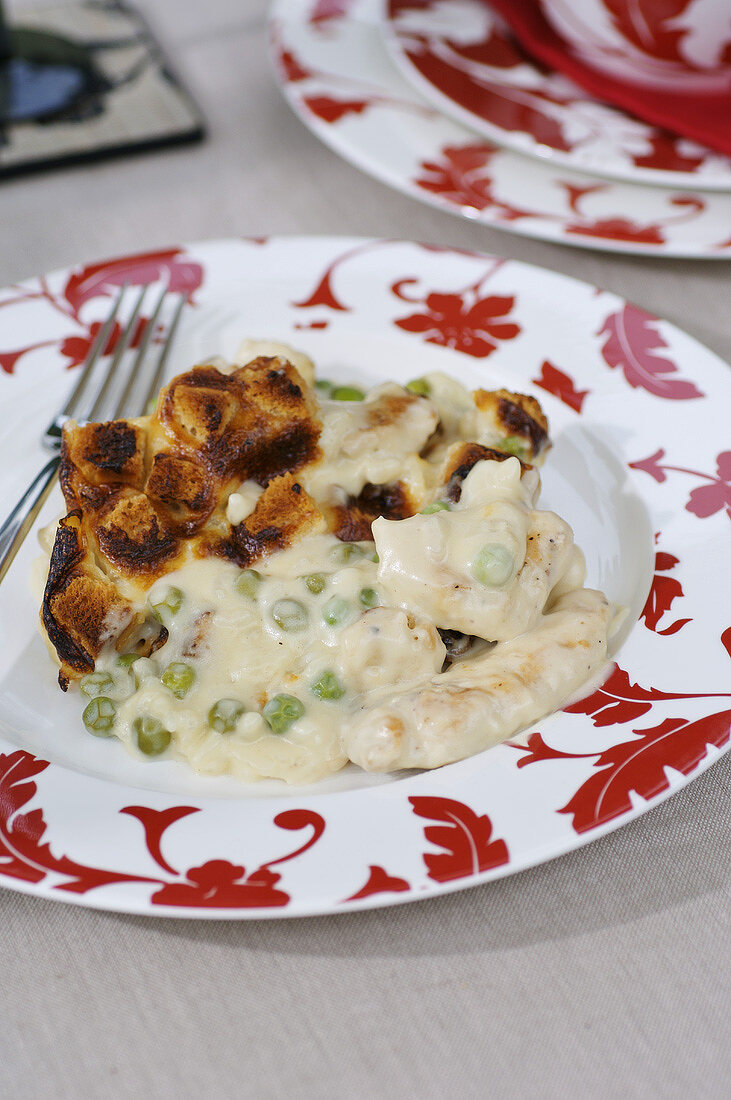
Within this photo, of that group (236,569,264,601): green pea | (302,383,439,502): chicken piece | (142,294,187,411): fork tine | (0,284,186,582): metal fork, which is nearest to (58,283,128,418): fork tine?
(0,284,186,582): metal fork

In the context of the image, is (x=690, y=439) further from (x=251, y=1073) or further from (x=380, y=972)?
(x=251, y=1073)

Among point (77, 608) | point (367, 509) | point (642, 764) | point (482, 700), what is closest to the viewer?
point (642, 764)

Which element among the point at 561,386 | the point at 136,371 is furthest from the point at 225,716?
the point at 561,386

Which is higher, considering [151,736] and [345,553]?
[345,553]

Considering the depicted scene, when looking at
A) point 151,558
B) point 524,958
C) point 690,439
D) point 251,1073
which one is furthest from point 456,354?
point 251,1073

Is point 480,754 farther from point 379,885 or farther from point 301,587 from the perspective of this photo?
point 301,587

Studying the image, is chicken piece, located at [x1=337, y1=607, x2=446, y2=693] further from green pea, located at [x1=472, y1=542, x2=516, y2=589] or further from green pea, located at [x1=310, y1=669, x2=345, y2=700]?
green pea, located at [x1=472, y1=542, x2=516, y2=589]
